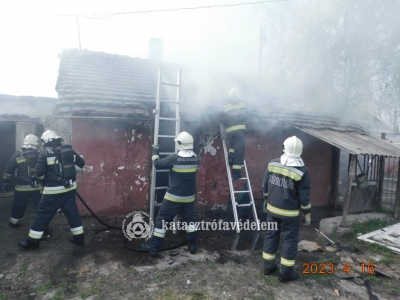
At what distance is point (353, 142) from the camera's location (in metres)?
6.30

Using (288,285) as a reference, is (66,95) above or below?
above

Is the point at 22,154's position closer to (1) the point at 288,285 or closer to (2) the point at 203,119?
(2) the point at 203,119

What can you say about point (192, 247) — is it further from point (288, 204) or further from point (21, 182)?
point (21, 182)

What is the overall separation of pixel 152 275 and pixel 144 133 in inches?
129

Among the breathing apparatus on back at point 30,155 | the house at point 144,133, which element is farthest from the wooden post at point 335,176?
the breathing apparatus on back at point 30,155

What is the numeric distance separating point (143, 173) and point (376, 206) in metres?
7.05

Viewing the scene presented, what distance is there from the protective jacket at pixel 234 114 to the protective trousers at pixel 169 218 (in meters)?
1.89

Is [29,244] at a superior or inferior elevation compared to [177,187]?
inferior

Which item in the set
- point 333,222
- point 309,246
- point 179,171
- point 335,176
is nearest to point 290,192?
point 179,171

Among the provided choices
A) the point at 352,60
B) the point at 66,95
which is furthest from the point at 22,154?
the point at 352,60

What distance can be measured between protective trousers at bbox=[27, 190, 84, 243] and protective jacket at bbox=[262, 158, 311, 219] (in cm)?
336

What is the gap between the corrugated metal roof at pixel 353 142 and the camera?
5754 mm

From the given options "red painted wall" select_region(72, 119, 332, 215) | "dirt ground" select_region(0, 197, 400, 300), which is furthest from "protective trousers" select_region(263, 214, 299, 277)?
"red painted wall" select_region(72, 119, 332, 215)

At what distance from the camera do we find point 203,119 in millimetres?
6082
